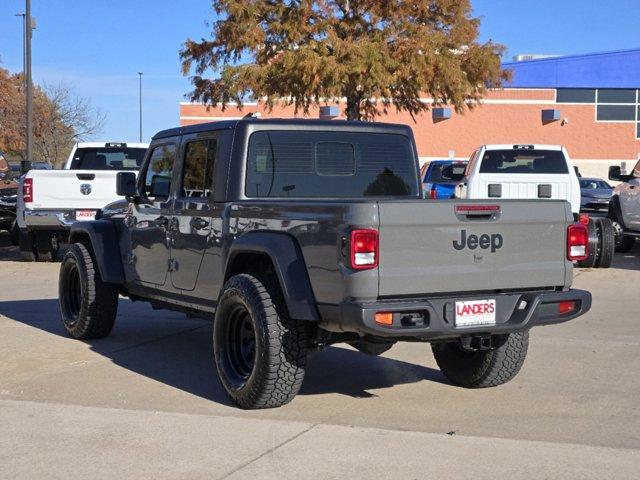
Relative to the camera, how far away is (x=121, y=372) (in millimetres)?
7777

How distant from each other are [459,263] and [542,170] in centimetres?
987

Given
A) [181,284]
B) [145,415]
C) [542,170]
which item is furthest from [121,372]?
[542,170]

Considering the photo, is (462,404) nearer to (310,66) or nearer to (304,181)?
(304,181)

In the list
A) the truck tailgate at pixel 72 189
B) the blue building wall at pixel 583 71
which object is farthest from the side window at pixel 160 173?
the blue building wall at pixel 583 71

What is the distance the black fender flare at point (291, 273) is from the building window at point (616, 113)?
51127 mm

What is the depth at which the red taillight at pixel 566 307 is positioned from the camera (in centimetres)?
635

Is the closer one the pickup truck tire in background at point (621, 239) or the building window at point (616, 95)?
the pickup truck tire in background at point (621, 239)

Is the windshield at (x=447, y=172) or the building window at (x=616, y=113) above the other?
the building window at (x=616, y=113)

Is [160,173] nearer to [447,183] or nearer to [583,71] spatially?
[447,183]

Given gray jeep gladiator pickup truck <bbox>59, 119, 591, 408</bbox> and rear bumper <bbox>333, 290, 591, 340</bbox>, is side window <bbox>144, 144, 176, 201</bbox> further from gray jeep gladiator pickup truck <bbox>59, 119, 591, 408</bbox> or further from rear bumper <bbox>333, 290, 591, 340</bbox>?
rear bumper <bbox>333, 290, 591, 340</bbox>

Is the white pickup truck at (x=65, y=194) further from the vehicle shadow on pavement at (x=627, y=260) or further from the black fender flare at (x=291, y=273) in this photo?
the black fender flare at (x=291, y=273)

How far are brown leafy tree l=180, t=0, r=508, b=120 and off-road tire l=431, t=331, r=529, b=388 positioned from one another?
18.1 meters

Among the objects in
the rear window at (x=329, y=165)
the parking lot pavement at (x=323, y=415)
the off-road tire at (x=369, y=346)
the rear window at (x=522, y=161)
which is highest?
the rear window at (x=522, y=161)

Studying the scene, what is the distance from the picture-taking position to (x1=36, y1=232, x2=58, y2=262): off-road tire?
16797 mm
